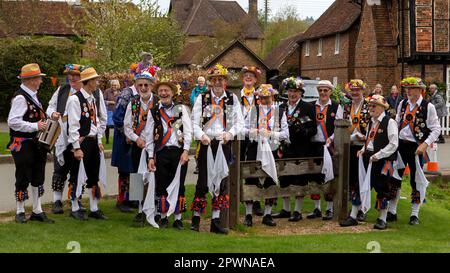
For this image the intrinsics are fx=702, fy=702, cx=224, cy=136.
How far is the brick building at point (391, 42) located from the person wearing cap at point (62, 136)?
1943cm

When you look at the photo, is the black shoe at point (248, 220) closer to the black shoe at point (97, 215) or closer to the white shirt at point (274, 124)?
the white shirt at point (274, 124)

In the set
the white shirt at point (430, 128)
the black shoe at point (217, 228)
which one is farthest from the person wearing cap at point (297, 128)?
the black shoe at point (217, 228)

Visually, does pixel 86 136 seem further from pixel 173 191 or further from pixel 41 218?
pixel 173 191

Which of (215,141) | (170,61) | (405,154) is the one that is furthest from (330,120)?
(170,61)

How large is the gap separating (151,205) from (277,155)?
7.42 ft

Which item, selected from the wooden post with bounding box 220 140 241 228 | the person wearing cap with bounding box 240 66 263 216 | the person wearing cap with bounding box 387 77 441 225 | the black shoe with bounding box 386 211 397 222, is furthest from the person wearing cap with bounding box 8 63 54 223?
the person wearing cap with bounding box 387 77 441 225

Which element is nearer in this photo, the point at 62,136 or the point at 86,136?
the point at 86,136

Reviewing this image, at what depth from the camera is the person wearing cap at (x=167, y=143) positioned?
8.86 m

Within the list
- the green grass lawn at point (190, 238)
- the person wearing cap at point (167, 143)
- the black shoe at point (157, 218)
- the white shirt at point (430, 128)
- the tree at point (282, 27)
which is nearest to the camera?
the green grass lawn at point (190, 238)

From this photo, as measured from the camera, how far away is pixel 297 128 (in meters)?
9.90

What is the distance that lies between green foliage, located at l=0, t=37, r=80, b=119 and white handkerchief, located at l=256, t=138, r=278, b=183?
2108 centimetres

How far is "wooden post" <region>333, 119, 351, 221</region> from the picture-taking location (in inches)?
387

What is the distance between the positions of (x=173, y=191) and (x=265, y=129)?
1593mm

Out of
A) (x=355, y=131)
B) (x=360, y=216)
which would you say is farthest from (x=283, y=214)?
(x=355, y=131)
